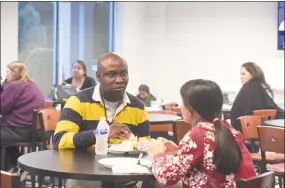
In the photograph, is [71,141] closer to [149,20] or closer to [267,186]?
[267,186]

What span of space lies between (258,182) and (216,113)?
0.35m

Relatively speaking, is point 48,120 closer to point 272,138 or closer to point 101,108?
point 101,108

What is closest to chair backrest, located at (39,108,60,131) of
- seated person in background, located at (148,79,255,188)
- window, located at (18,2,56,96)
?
seated person in background, located at (148,79,255,188)

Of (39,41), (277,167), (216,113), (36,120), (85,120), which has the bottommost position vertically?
(277,167)

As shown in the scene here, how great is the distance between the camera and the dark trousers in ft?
16.9

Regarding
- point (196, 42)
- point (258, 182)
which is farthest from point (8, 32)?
point (258, 182)

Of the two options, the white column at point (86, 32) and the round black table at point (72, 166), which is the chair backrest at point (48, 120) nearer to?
the round black table at point (72, 166)

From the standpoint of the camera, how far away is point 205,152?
2072 millimetres

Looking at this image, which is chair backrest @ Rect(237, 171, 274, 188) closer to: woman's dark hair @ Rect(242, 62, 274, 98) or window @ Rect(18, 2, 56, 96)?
woman's dark hair @ Rect(242, 62, 274, 98)

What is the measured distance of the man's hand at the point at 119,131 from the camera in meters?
2.71

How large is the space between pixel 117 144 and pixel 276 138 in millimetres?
1504

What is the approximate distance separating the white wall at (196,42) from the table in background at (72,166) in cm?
614

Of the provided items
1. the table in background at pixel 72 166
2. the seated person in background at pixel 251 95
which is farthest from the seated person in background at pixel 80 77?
the table in background at pixel 72 166

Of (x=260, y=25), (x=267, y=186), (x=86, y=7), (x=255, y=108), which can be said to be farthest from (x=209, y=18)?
(x=267, y=186)
